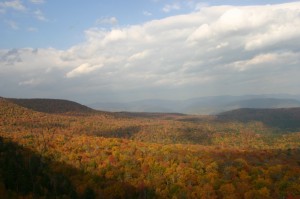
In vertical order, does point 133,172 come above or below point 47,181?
below

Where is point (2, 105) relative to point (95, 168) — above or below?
above

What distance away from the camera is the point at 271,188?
51.9m

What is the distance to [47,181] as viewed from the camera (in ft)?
160

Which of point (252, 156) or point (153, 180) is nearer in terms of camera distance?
point (153, 180)

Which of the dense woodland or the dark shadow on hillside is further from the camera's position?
the dense woodland

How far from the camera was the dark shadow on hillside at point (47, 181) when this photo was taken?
42781mm

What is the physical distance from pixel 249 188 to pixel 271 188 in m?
3.57

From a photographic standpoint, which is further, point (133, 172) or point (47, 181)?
point (133, 172)

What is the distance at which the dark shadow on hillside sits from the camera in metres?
42.8

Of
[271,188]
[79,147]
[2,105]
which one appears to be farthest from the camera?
[2,105]

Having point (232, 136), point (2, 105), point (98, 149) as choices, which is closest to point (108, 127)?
point (2, 105)

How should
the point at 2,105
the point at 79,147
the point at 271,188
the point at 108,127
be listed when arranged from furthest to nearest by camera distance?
the point at 108,127
the point at 2,105
the point at 79,147
the point at 271,188

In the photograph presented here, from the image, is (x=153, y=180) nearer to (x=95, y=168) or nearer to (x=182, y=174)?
(x=182, y=174)

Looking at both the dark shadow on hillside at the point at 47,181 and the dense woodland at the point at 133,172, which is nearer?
the dark shadow on hillside at the point at 47,181
